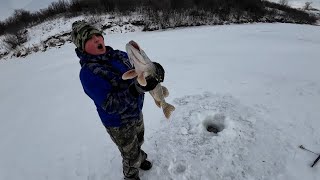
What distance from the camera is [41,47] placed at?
1346 cm

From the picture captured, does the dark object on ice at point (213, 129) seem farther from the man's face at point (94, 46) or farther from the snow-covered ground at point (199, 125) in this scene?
the man's face at point (94, 46)

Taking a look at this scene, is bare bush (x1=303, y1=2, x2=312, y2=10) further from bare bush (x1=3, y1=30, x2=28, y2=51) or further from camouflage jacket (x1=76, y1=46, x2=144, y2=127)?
camouflage jacket (x1=76, y1=46, x2=144, y2=127)

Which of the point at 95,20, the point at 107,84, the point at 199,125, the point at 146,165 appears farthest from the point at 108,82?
the point at 95,20

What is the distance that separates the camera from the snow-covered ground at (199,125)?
2.74 meters

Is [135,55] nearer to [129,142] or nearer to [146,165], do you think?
[129,142]

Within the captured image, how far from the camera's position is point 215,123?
343 cm

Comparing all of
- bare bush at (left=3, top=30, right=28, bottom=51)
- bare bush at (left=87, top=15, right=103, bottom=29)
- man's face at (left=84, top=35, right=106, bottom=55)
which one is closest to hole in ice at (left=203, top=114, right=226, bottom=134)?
man's face at (left=84, top=35, right=106, bottom=55)

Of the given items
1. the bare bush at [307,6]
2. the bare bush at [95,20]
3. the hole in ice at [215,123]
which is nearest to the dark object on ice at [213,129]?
the hole in ice at [215,123]

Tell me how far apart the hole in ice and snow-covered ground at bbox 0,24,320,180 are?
2 centimetres

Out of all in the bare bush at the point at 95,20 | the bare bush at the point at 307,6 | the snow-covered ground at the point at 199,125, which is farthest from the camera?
the bare bush at the point at 307,6

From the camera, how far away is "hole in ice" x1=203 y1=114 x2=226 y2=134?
3.32 metres

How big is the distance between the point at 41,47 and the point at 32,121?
402 inches

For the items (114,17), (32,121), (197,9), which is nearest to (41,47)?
(114,17)

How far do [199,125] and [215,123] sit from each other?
24 cm
